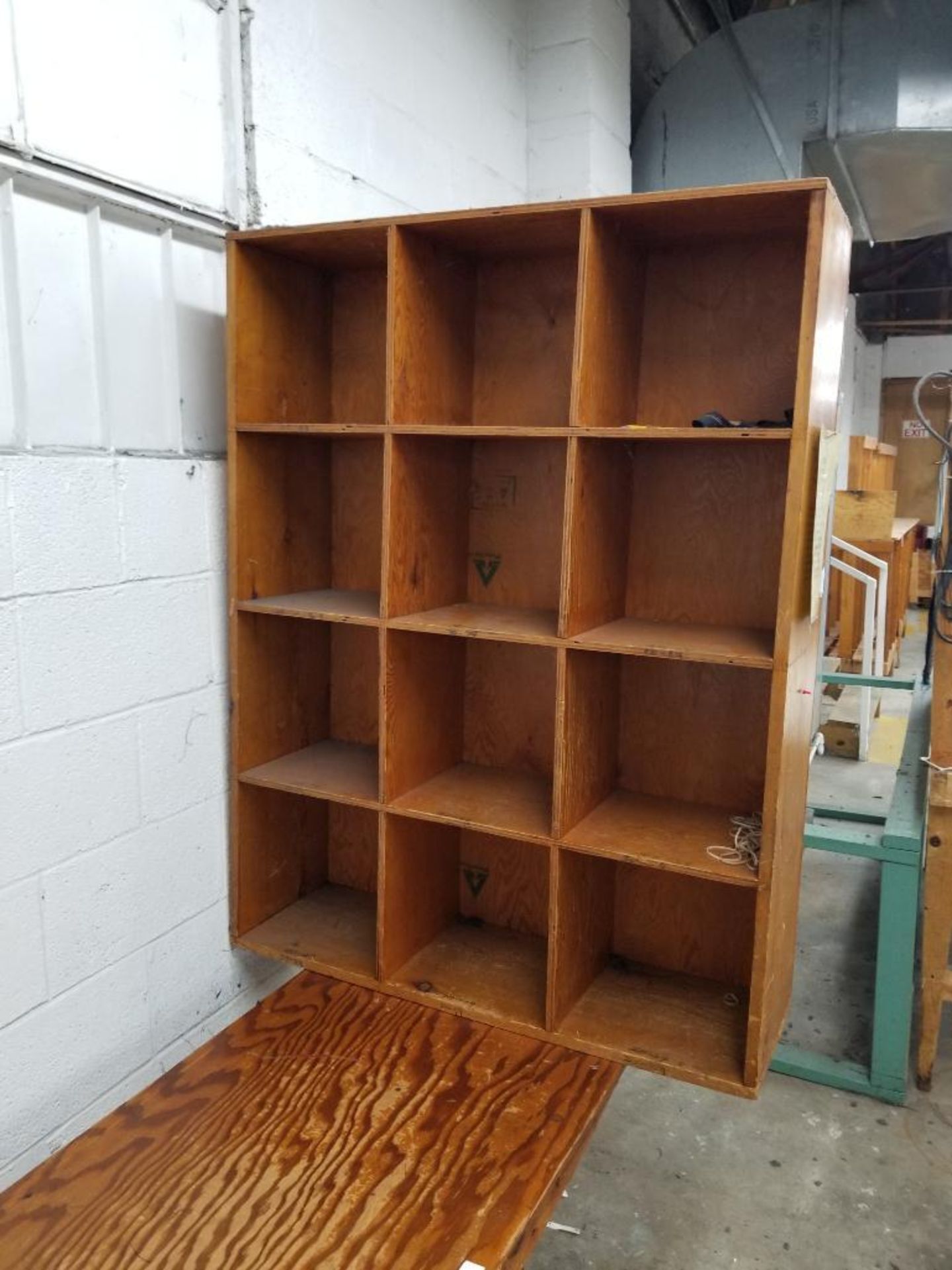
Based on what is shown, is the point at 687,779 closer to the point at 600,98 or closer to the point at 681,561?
the point at 681,561

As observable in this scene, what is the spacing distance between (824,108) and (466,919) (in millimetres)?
2651

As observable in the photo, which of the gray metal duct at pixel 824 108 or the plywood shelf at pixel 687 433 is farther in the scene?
the gray metal duct at pixel 824 108

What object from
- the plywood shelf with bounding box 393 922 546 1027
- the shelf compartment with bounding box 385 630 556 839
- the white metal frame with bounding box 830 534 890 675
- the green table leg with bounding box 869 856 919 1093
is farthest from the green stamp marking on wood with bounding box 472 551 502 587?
the white metal frame with bounding box 830 534 890 675

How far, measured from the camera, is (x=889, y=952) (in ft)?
7.54

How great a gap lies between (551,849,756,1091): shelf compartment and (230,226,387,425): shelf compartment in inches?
42.0

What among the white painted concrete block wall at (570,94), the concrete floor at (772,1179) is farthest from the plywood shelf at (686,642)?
the white painted concrete block wall at (570,94)

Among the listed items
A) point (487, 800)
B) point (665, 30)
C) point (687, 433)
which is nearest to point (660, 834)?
point (487, 800)

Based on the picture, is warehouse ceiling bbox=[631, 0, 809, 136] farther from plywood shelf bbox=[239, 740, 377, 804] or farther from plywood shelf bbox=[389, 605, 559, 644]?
plywood shelf bbox=[239, 740, 377, 804]

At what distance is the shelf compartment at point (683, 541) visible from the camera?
1683 millimetres

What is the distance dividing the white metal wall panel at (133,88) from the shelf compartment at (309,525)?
0.49 meters

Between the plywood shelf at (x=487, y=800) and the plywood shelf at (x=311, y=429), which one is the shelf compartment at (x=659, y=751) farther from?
the plywood shelf at (x=311, y=429)

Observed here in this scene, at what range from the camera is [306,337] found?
198 centimetres

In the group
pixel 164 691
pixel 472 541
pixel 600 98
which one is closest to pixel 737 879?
pixel 472 541

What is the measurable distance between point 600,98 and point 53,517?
2.17 metres
